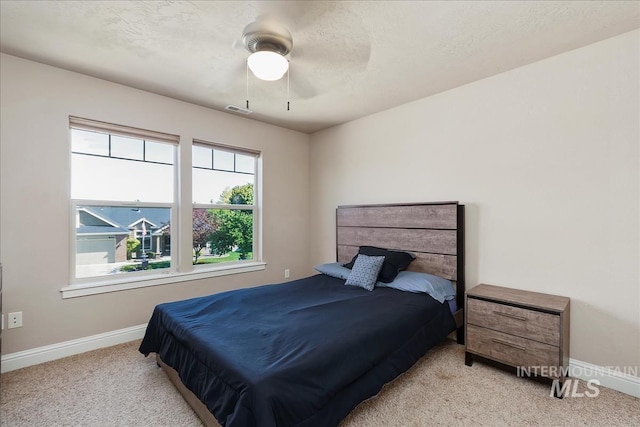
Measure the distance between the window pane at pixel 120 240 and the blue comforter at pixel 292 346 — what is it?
98 centimetres

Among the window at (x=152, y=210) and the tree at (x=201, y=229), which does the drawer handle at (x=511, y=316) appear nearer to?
the window at (x=152, y=210)

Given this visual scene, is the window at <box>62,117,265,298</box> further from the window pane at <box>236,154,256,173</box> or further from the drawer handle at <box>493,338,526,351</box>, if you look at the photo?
the drawer handle at <box>493,338,526,351</box>

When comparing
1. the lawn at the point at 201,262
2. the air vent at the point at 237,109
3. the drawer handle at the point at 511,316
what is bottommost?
the drawer handle at the point at 511,316

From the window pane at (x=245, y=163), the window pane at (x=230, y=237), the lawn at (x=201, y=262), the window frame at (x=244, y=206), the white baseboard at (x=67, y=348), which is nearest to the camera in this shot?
the white baseboard at (x=67, y=348)

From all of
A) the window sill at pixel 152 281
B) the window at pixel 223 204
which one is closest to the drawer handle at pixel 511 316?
the window sill at pixel 152 281

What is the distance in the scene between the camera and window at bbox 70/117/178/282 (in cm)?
280

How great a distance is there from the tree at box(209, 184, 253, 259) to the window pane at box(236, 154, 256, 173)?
21cm

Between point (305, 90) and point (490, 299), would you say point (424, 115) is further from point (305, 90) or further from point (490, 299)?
point (490, 299)

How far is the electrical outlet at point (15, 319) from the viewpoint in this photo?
93.9 inches

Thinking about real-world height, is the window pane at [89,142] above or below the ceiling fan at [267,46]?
below

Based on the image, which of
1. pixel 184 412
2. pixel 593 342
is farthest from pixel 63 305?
pixel 593 342

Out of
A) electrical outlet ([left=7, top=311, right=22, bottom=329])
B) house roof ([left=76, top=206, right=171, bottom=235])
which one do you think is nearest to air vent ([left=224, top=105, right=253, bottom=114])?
house roof ([left=76, top=206, right=171, bottom=235])

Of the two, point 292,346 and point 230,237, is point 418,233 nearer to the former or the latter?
point 292,346

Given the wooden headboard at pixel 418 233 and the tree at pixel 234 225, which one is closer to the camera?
the wooden headboard at pixel 418 233
